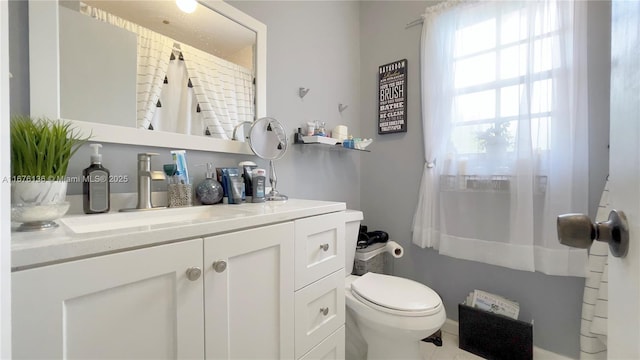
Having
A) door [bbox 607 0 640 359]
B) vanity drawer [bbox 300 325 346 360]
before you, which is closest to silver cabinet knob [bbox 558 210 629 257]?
door [bbox 607 0 640 359]

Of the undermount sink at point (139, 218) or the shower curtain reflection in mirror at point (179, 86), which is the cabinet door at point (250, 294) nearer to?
the undermount sink at point (139, 218)

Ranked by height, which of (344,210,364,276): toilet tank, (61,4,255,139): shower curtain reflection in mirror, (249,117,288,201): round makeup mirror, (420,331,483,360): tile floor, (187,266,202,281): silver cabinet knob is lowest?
(420,331,483,360): tile floor

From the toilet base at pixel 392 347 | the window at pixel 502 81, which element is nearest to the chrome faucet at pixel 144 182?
the toilet base at pixel 392 347

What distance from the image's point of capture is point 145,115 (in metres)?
1.03

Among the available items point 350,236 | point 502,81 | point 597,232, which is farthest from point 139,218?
point 502,81

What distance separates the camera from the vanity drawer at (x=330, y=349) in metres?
0.97

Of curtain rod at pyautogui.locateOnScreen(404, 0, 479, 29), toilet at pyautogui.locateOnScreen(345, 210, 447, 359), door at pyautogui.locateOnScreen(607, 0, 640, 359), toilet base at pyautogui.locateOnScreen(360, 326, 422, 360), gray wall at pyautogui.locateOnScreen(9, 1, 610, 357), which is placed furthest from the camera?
curtain rod at pyautogui.locateOnScreen(404, 0, 479, 29)

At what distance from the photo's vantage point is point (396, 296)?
1235 mm

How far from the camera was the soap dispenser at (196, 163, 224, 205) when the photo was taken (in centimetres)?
113

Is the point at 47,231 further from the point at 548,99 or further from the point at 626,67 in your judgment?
the point at 548,99

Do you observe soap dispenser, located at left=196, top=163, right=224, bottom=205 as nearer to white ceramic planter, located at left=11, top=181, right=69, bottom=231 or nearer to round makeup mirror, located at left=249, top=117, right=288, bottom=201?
round makeup mirror, located at left=249, top=117, right=288, bottom=201

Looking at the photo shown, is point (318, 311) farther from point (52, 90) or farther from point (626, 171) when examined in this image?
point (52, 90)

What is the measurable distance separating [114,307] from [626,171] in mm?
858

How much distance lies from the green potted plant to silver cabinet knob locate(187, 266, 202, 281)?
1.08 ft
